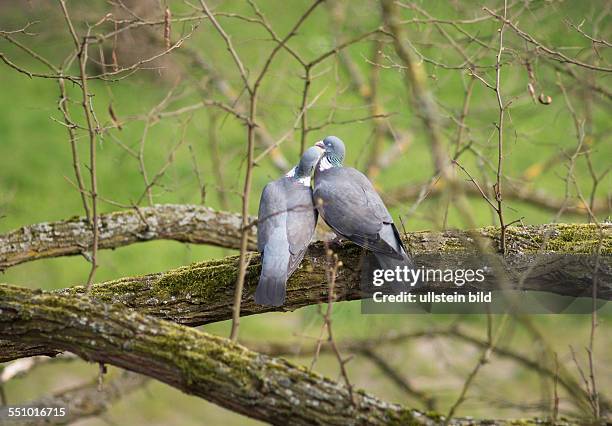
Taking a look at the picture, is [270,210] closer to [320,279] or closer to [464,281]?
[320,279]

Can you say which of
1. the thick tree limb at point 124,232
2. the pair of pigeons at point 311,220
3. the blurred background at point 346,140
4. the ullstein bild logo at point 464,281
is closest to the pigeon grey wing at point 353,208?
the pair of pigeons at point 311,220

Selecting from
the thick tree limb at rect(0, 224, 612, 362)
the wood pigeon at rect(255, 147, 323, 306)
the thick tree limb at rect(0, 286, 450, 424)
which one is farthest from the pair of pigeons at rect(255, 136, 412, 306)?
the thick tree limb at rect(0, 286, 450, 424)

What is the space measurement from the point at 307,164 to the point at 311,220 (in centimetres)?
35

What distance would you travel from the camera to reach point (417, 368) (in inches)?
273

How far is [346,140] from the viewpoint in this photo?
901 cm

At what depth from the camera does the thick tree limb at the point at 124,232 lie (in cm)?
369

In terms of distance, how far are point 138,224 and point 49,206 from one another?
4.52m

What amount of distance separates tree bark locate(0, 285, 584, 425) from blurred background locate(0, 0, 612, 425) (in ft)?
4.95

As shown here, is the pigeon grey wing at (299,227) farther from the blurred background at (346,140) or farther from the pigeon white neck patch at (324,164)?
the blurred background at (346,140)

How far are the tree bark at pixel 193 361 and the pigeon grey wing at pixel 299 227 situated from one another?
663 mm

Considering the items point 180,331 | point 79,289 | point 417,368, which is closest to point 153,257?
point 417,368

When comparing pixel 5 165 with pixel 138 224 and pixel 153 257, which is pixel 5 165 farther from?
pixel 138 224

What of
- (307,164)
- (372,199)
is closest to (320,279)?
(372,199)

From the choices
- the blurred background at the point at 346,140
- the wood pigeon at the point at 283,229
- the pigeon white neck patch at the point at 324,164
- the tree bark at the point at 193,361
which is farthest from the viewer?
the blurred background at the point at 346,140
